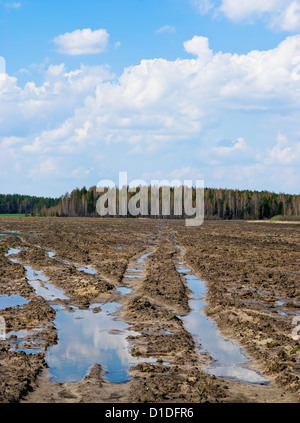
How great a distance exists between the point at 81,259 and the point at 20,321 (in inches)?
595

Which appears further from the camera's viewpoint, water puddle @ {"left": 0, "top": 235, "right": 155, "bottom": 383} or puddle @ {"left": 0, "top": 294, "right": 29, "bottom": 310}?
puddle @ {"left": 0, "top": 294, "right": 29, "bottom": 310}

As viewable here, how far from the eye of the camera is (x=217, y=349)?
11.5 meters

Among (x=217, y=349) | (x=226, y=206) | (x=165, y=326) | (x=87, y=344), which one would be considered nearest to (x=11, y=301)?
(x=87, y=344)

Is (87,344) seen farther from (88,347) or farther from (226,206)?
(226,206)

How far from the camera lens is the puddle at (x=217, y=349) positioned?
32.1 ft

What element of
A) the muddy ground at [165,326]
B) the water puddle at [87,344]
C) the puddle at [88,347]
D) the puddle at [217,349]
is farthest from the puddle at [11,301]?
the puddle at [217,349]

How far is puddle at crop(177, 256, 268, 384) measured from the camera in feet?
32.1

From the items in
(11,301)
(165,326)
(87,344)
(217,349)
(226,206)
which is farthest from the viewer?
(226,206)

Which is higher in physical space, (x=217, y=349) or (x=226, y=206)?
(x=226, y=206)

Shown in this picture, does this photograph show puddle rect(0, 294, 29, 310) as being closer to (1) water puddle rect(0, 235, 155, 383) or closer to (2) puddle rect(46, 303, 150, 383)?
(1) water puddle rect(0, 235, 155, 383)

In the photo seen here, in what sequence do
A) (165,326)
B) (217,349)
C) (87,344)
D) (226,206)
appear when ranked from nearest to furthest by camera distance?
(217,349)
(87,344)
(165,326)
(226,206)

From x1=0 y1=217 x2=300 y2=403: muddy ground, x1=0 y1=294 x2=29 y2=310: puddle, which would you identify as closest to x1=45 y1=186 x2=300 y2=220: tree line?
x1=0 y1=217 x2=300 y2=403: muddy ground

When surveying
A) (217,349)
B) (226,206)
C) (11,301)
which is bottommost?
(217,349)

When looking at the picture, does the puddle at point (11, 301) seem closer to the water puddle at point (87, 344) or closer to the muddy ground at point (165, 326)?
the muddy ground at point (165, 326)
